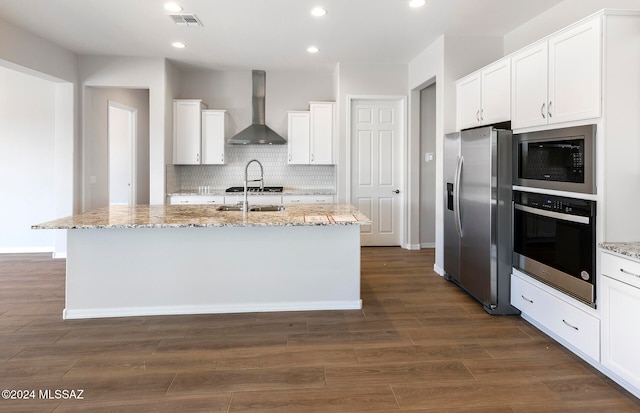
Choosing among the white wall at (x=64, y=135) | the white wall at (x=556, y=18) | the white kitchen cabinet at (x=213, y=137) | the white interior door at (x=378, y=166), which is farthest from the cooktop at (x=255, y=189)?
the white wall at (x=556, y=18)

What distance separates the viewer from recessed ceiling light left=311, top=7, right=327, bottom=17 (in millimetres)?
3697

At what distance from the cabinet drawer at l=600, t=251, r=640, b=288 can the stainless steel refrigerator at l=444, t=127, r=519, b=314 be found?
0.98 m

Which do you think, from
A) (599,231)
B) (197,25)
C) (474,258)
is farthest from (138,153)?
(599,231)

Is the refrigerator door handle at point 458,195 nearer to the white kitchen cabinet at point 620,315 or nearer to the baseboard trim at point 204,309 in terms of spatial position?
the baseboard trim at point 204,309

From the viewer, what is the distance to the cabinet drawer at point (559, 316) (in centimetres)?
237

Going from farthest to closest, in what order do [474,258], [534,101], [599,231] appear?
[474,258], [534,101], [599,231]

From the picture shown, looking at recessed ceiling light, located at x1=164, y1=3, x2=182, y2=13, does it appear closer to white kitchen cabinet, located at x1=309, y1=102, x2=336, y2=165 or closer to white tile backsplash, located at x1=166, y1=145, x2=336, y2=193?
white kitchen cabinet, located at x1=309, y1=102, x2=336, y2=165

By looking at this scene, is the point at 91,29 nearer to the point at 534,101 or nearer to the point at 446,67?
the point at 446,67

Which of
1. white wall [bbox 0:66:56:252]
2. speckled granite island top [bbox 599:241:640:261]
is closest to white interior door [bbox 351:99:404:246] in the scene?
speckled granite island top [bbox 599:241:640:261]

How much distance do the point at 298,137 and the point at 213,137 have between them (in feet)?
4.36

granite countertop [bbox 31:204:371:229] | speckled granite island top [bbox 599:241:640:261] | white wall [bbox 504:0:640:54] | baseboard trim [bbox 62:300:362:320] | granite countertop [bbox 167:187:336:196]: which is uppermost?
white wall [bbox 504:0:640:54]

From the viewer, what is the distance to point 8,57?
406 cm

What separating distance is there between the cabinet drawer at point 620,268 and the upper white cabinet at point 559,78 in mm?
883

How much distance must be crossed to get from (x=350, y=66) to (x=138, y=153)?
153 inches
